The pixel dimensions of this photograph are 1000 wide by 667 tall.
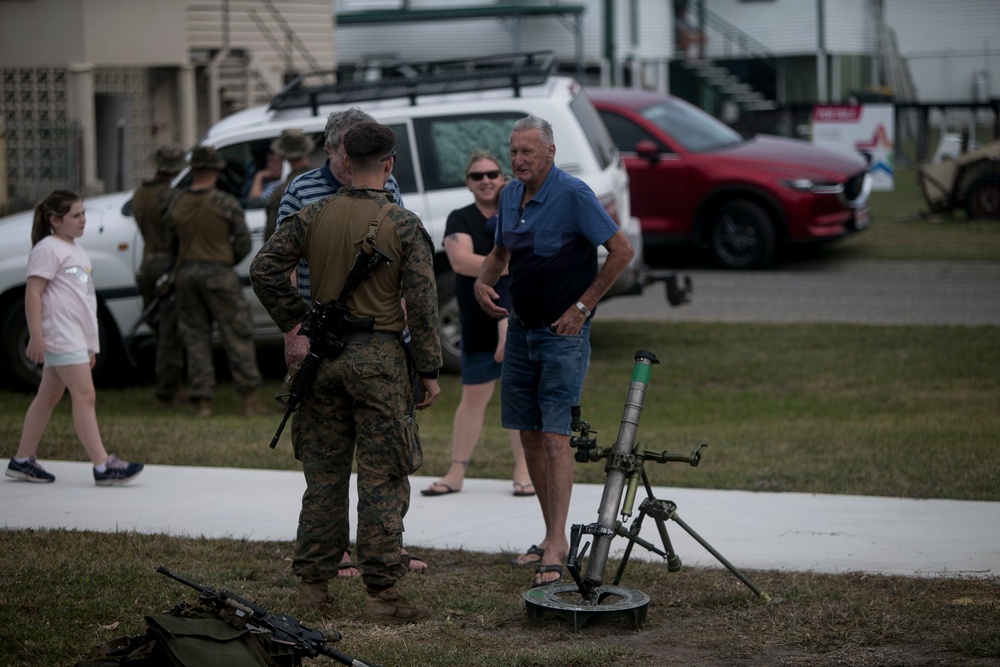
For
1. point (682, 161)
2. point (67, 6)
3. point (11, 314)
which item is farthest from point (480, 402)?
point (67, 6)

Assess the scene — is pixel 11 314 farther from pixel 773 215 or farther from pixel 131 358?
pixel 773 215

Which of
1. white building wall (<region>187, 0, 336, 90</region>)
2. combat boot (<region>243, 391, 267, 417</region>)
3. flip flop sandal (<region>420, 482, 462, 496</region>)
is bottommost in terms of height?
flip flop sandal (<region>420, 482, 462, 496</region>)

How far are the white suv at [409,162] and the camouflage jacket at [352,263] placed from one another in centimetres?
512

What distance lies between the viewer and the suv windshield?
17.0 meters

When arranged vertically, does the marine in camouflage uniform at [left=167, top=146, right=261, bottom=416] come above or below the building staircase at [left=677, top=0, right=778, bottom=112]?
below

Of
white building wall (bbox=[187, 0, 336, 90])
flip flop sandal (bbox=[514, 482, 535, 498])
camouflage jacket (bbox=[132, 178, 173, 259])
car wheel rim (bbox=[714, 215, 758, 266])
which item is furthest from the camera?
white building wall (bbox=[187, 0, 336, 90])

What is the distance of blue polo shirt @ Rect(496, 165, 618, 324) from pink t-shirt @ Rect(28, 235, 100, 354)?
8.66 feet

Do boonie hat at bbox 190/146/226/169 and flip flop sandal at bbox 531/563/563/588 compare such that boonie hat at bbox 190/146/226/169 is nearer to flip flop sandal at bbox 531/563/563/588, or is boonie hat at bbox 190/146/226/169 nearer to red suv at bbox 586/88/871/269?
flip flop sandal at bbox 531/563/563/588

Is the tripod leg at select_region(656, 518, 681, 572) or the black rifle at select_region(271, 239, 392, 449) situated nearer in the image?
the black rifle at select_region(271, 239, 392, 449)

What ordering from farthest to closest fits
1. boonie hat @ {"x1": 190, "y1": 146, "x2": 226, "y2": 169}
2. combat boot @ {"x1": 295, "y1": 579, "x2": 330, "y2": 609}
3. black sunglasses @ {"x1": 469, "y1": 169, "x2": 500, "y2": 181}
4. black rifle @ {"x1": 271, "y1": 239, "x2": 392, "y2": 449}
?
boonie hat @ {"x1": 190, "y1": 146, "x2": 226, "y2": 169} → black sunglasses @ {"x1": 469, "y1": 169, "x2": 500, "y2": 181} → combat boot @ {"x1": 295, "y1": 579, "x2": 330, "y2": 609} → black rifle @ {"x1": 271, "y1": 239, "x2": 392, "y2": 449}

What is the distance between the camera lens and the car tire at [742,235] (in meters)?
16.7

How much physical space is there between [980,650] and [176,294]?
21.2 feet

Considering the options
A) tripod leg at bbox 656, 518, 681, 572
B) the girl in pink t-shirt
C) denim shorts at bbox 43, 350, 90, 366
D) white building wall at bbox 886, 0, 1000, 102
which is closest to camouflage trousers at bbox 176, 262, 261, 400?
the girl in pink t-shirt

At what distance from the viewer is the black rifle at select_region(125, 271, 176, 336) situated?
991 centimetres
